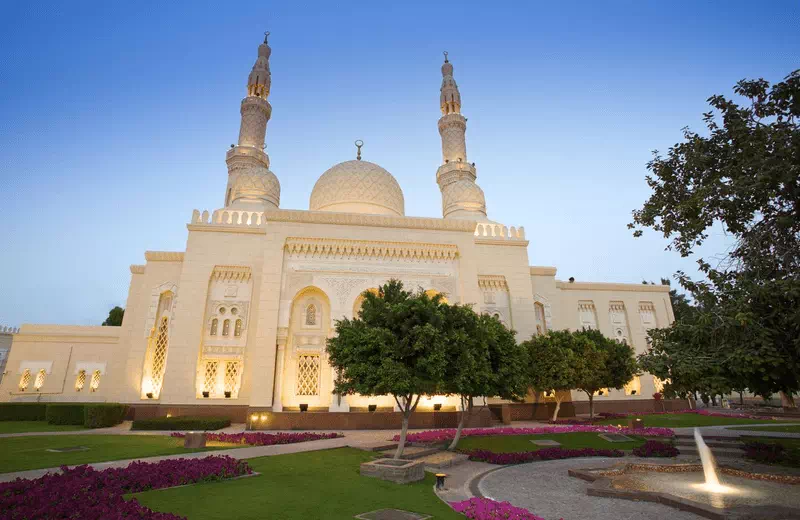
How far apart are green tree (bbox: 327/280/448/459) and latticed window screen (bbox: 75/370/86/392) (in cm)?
2632

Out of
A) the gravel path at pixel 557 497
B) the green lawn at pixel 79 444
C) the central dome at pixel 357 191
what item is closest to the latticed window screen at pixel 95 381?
the green lawn at pixel 79 444

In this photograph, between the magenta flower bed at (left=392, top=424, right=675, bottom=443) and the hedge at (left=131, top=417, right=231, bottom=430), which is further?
the hedge at (left=131, top=417, right=231, bottom=430)

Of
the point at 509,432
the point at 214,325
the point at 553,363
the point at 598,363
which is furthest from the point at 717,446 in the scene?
the point at 214,325

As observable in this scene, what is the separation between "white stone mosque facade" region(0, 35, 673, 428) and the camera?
22.3m

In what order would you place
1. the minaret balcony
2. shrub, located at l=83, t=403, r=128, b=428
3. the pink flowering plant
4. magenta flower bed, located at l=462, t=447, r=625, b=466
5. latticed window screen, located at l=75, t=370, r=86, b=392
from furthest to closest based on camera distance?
the minaret balcony < latticed window screen, located at l=75, t=370, r=86, b=392 < shrub, located at l=83, t=403, r=128, b=428 < the pink flowering plant < magenta flower bed, located at l=462, t=447, r=625, b=466

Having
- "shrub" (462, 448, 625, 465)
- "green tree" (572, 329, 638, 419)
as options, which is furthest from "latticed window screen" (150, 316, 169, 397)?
"green tree" (572, 329, 638, 419)

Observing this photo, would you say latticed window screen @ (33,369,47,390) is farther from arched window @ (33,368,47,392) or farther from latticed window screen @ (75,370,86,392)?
latticed window screen @ (75,370,86,392)

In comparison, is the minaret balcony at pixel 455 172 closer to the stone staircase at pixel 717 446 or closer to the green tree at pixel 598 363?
the green tree at pixel 598 363

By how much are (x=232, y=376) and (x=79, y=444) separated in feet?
34.8

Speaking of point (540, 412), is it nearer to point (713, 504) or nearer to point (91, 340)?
point (713, 504)

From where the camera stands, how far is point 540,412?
24859 mm

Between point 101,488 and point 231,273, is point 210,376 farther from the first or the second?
point 101,488

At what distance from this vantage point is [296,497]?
712 centimetres

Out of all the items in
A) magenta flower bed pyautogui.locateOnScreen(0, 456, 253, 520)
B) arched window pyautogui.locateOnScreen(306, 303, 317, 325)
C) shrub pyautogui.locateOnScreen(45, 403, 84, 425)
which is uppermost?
arched window pyautogui.locateOnScreen(306, 303, 317, 325)
